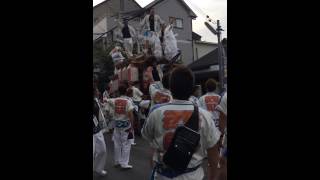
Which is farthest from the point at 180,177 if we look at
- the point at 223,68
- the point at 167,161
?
the point at 223,68

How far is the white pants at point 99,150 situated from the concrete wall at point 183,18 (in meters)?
26.0

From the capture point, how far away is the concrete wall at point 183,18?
1281 inches

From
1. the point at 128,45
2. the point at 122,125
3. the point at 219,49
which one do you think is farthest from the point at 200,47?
the point at 122,125

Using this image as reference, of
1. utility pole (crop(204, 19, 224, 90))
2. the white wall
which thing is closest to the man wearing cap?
utility pole (crop(204, 19, 224, 90))

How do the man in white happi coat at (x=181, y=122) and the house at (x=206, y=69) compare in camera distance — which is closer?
the man in white happi coat at (x=181, y=122)

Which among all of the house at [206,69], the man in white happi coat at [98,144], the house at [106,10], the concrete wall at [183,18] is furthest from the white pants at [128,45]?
the house at [106,10]

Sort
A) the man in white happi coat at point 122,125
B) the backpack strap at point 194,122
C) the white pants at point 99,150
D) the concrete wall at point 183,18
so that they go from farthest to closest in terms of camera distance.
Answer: the concrete wall at point 183,18 → the man in white happi coat at point 122,125 → the white pants at point 99,150 → the backpack strap at point 194,122

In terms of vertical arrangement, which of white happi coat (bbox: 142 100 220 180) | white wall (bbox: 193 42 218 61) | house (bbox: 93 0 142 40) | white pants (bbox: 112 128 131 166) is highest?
house (bbox: 93 0 142 40)

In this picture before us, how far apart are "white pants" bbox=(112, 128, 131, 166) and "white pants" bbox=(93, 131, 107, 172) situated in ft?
3.15

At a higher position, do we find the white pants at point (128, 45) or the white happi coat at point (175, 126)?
the white pants at point (128, 45)

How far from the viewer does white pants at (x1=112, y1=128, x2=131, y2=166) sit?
773cm

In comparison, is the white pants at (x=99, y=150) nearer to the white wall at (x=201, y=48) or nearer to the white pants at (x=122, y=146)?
the white pants at (x=122, y=146)

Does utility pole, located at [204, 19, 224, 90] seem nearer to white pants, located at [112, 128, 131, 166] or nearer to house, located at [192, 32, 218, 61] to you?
white pants, located at [112, 128, 131, 166]
